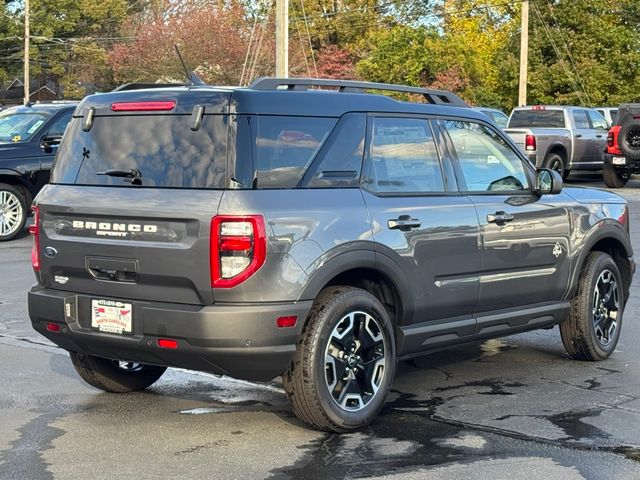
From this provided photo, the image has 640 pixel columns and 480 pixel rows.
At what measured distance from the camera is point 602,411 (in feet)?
20.3

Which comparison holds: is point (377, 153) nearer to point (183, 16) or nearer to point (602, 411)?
point (602, 411)

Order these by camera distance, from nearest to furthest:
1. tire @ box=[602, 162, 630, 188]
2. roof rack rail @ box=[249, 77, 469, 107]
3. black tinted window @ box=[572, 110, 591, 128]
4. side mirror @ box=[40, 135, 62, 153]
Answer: roof rack rail @ box=[249, 77, 469, 107], side mirror @ box=[40, 135, 62, 153], tire @ box=[602, 162, 630, 188], black tinted window @ box=[572, 110, 591, 128]

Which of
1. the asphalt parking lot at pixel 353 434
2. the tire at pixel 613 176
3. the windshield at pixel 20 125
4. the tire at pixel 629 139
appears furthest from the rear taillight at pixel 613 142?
the asphalt parking lot at pixel 353 434

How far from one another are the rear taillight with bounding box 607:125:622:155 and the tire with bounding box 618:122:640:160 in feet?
0.42

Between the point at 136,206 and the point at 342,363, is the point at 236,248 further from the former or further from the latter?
the point at 342,363

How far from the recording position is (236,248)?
5215 mm

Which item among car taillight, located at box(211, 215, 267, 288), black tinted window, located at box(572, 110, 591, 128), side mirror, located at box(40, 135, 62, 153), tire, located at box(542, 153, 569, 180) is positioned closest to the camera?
car taillight, located at box(211, 215, 267, 288)

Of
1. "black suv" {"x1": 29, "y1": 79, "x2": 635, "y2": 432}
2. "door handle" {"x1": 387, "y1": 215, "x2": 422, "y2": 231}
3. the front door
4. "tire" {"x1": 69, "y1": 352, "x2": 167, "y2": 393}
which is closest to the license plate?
"black suv" {"x1": 29, "y1": 79, "x2": 635, "y2": 432}

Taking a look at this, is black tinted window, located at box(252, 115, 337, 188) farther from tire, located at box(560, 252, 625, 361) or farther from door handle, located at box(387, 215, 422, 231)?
tire, located at box(560, 252, 625, 361)

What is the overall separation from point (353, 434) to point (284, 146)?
1.60 meters

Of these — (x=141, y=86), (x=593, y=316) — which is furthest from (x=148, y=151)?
(x=593, y=316)

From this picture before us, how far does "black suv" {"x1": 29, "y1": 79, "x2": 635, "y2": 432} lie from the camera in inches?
208

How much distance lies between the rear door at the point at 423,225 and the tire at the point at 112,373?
1728mm

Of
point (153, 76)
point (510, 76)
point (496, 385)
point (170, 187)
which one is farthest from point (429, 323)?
point (153, 76)
